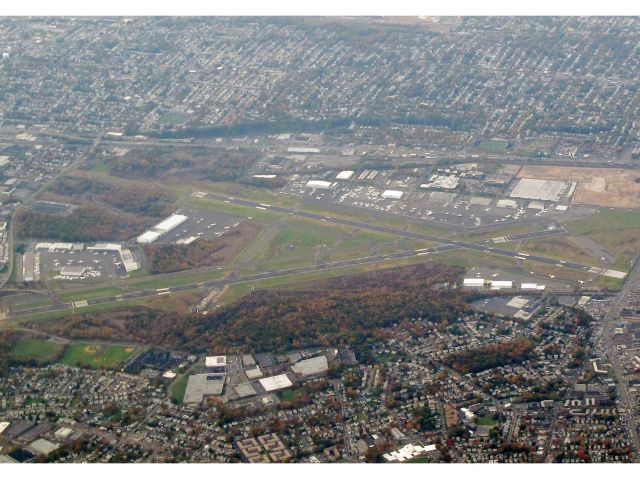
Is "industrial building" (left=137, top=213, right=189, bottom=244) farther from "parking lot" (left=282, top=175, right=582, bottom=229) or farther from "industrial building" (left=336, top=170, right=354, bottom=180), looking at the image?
"industrial building" (left=336, top=170, right=354, bottom=180)

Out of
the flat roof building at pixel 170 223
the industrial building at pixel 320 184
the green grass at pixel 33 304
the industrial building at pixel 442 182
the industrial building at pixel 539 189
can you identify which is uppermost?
the industrial building at pixel 539 189

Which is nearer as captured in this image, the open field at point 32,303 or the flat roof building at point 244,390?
the flat roof building at point 244,390

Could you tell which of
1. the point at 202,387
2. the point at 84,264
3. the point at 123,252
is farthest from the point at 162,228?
the point at 202,387

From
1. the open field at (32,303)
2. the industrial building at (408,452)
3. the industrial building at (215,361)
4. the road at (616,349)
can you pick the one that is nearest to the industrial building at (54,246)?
the open field at (32,303)

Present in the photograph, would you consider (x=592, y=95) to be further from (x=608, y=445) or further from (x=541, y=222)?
(x=608, y=445)

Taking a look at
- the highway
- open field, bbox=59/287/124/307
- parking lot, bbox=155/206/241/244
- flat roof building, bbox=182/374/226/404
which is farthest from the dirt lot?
flat roof building, bbox=182/374/226/404

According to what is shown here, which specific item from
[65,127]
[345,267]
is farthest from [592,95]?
[65,127]

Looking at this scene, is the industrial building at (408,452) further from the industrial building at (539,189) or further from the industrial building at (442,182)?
the industrial building at (442,182)
